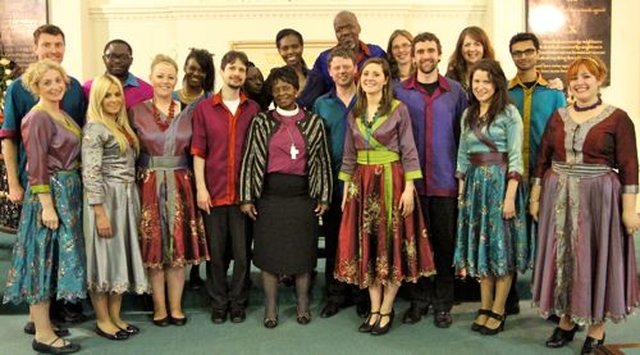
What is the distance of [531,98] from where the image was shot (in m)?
3.30

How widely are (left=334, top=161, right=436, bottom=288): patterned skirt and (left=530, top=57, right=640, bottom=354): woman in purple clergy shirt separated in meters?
0.61

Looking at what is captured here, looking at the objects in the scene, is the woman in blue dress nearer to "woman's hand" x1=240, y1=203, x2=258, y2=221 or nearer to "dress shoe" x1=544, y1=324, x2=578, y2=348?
"dress shoe" x1=544, y1=324, x2=578, y2=348

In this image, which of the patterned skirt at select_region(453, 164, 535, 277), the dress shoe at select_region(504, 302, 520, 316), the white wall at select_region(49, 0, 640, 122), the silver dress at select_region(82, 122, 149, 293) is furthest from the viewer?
the white wall at select_region(49, 0, 640, 122)

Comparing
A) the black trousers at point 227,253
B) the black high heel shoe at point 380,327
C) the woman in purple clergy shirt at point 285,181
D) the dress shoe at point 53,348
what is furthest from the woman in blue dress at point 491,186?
the dress shoe at point 53,348

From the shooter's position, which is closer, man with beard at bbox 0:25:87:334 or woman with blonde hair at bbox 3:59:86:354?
woman with blonde hair at bbox 3:59:86:354

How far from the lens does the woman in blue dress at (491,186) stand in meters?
3.03

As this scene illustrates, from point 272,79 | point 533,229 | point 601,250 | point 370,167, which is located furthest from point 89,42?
point 601,250

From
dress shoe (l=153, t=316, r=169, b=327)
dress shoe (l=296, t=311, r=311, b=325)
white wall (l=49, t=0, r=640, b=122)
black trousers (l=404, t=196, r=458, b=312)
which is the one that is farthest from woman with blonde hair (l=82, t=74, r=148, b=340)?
white wall (l=49, t=0, r=640, b=122)

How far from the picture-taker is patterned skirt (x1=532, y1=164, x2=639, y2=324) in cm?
277

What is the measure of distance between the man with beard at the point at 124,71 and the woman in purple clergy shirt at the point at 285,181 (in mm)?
684

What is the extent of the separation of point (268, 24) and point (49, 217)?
4249 millimetres

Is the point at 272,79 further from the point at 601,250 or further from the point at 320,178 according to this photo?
the point at 601,250

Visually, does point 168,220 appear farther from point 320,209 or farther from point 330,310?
point 330,310

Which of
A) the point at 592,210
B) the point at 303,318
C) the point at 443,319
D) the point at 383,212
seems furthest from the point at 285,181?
the point at 592,210
